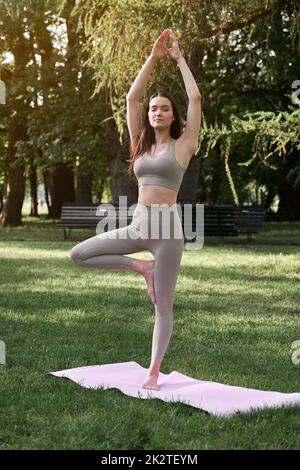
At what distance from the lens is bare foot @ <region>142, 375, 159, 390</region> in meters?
5.32

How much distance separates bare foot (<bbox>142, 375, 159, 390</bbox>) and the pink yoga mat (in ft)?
0.13

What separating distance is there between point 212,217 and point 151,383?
520 inches

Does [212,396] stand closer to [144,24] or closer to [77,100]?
[144,24]

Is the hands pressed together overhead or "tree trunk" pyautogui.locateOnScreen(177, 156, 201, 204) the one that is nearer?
the hands pressed together overhead

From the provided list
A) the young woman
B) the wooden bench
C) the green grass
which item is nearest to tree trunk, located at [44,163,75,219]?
the wooden bench

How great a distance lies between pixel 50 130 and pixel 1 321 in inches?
656

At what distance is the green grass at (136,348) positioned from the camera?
418 centimetres

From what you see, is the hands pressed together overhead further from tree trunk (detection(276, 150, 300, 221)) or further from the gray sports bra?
tree trunk (detection(276, 150, 300, 221))

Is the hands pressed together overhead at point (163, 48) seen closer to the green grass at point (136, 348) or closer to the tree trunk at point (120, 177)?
the green grass at point (136, 348)

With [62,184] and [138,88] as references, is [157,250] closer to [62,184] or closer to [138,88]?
[138,88]

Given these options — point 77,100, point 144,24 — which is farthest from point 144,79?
point 77,100

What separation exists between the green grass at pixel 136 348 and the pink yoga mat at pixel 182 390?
0.31ft

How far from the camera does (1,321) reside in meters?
7.63

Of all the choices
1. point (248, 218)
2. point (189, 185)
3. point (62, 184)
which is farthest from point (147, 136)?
point (62, 184)
